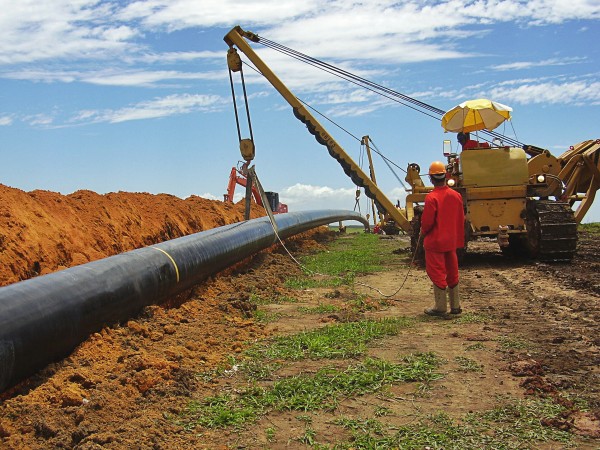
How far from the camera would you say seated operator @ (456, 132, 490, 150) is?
14.1m

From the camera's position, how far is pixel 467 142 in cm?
1435

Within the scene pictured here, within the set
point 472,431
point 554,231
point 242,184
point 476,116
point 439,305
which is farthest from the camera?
point 242,184

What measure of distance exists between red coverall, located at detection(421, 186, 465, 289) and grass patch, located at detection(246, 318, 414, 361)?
1.07 m

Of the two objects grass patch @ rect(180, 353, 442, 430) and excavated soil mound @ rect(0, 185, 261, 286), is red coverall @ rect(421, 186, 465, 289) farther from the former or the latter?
excavated soil mound @ rect(0, 185, 261, 286)

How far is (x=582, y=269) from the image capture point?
38.7 ft

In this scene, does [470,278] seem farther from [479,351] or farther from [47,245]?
[47,245]

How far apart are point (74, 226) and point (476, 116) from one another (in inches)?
365

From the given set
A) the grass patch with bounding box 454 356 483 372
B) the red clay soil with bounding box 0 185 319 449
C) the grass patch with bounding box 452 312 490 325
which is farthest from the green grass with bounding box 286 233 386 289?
the grass patch with bounding box 454 356 483 372

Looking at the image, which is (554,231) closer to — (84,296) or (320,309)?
(320,309)

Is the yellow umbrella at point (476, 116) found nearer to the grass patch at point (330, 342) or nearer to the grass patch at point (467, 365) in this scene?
the grass patch at point (330, 342)

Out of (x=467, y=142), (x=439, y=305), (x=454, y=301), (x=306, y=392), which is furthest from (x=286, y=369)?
(x=467, y=142)

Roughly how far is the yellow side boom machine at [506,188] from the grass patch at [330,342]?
597cm

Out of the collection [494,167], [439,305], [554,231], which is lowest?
[439,305]

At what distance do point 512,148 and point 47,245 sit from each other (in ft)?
29.6
